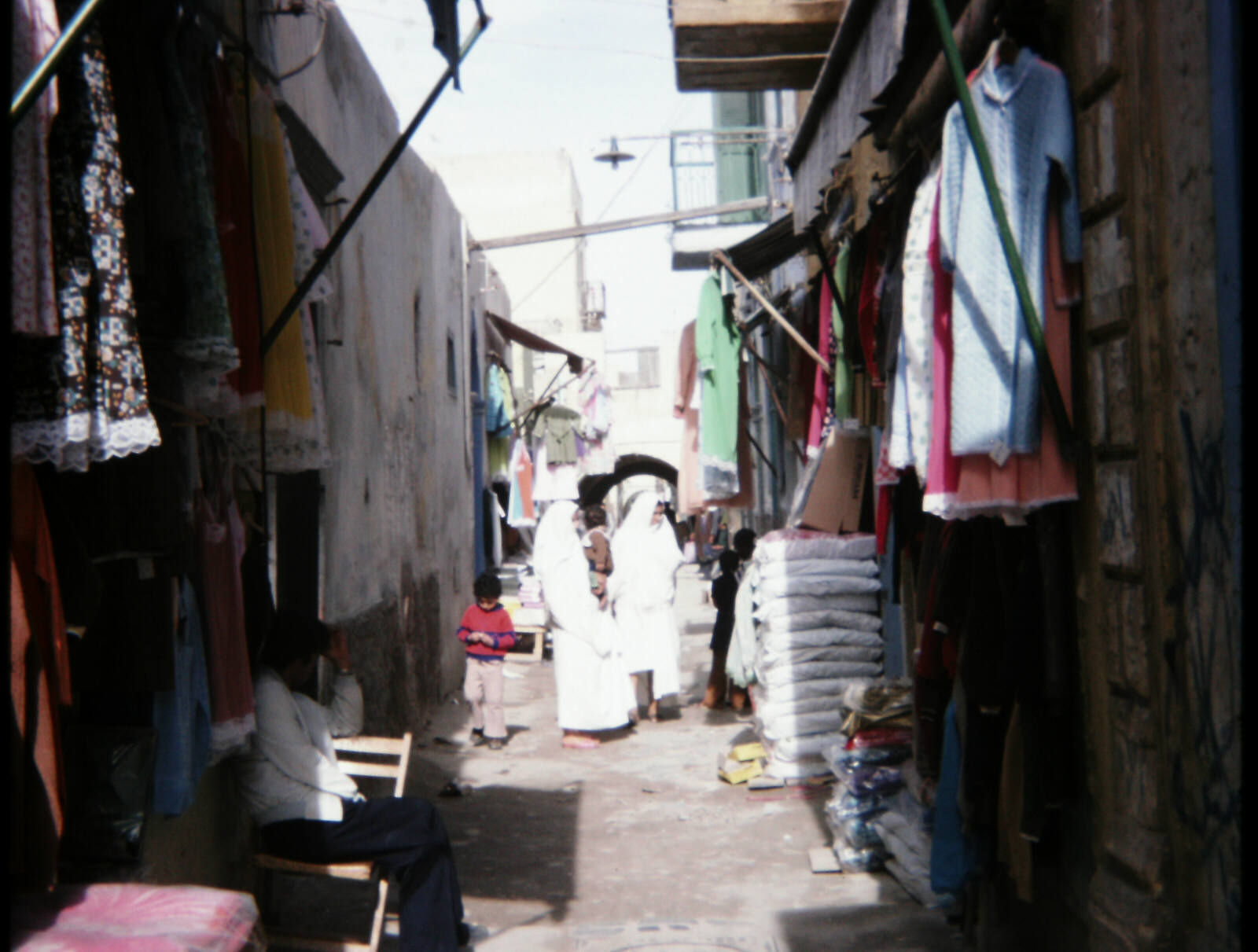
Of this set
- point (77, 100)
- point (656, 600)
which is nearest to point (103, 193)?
point (77, 100)

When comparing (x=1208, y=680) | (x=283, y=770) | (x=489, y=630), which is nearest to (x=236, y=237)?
(x=283, y=770)

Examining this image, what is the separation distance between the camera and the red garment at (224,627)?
3.85 metres

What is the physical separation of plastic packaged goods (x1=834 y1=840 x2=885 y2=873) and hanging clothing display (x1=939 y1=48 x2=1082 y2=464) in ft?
9.54

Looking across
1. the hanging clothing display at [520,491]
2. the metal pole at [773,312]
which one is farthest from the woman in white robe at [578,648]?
the hanging clothing display at [520,491]

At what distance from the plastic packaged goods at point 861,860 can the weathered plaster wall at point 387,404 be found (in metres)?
3.08

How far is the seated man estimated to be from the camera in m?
4.28

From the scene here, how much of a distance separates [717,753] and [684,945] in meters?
3.73

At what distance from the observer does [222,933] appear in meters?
2.72

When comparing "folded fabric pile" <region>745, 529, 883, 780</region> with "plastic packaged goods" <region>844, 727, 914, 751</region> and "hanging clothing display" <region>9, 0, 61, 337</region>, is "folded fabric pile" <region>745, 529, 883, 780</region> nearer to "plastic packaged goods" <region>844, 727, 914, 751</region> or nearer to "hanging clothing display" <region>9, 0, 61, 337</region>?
"plastic packaged goods" <region>844, 727, 914, 751</region>

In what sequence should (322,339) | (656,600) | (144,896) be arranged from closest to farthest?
(144,896) → (322,339) → (656,600)

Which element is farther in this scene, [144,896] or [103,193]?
[144,896]

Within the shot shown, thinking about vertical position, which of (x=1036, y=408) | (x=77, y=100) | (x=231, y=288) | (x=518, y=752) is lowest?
(x=518, y=752)

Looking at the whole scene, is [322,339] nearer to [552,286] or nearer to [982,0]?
[982,0]

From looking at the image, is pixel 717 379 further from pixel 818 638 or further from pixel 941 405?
pixel 941 405
